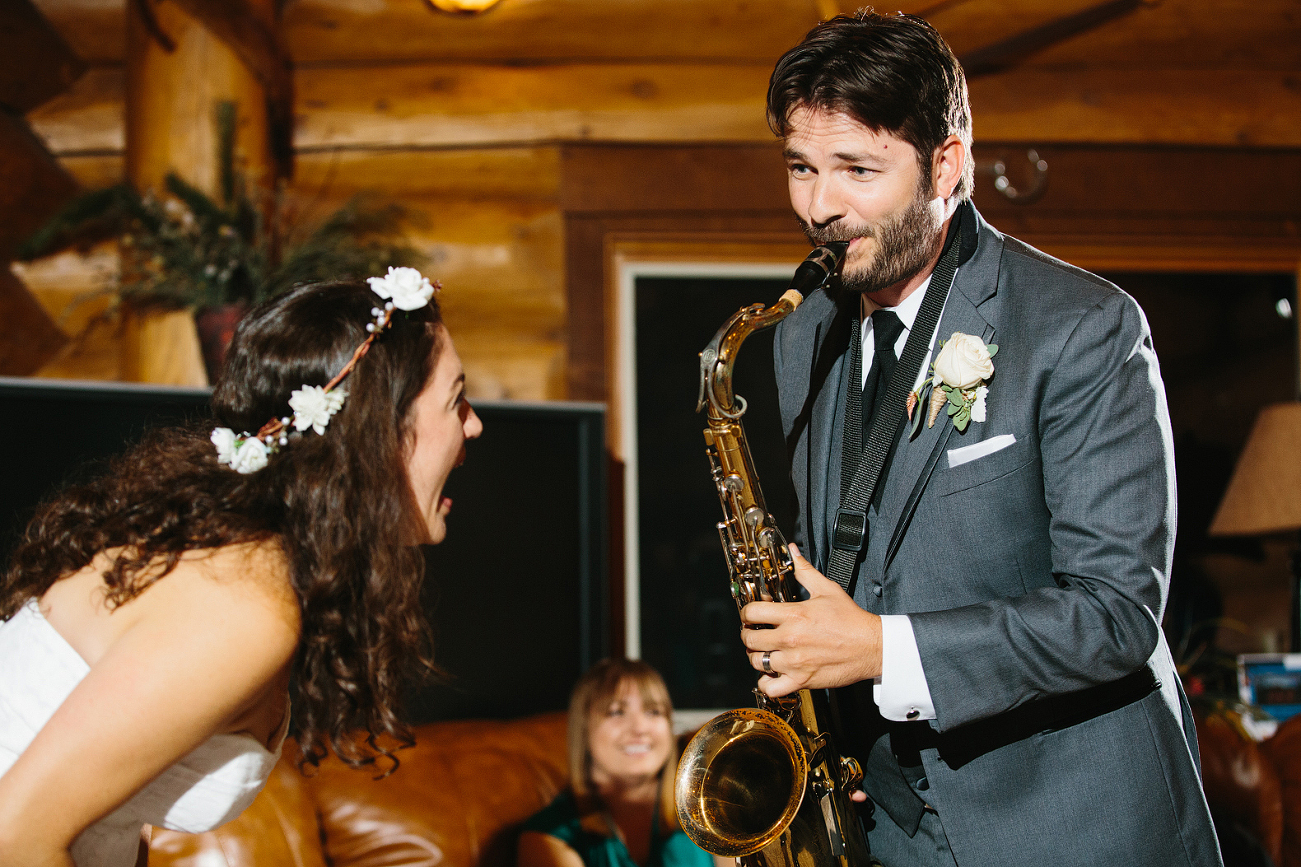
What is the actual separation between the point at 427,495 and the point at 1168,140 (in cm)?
366

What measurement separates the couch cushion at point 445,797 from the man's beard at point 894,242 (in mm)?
2060

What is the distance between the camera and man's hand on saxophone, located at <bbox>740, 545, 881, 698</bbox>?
4.97ft

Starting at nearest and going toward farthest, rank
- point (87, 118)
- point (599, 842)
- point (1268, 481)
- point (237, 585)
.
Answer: point (237, 585)
point (599, 842)
point (1268, 481)
point (87, 118)

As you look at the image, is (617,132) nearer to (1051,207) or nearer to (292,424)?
(1051,207)

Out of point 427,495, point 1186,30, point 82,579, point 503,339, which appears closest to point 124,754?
point 82,579

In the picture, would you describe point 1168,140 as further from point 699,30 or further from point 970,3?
point 699,30

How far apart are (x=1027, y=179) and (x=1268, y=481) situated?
1486mm

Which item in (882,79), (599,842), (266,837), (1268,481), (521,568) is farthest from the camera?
(1268,481)

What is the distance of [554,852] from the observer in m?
2.90

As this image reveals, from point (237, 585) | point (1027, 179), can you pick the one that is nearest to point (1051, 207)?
point (1027, 179)

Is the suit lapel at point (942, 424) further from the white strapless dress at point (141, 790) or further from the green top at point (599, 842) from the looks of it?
the green top at point (599, 842)

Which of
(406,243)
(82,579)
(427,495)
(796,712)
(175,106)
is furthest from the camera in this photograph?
(406,243)

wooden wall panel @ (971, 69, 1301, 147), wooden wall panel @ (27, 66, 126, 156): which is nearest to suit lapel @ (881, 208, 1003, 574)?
wooden wall panel @ (971, 69, 1301, 147)

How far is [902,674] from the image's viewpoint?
4.92 ft
